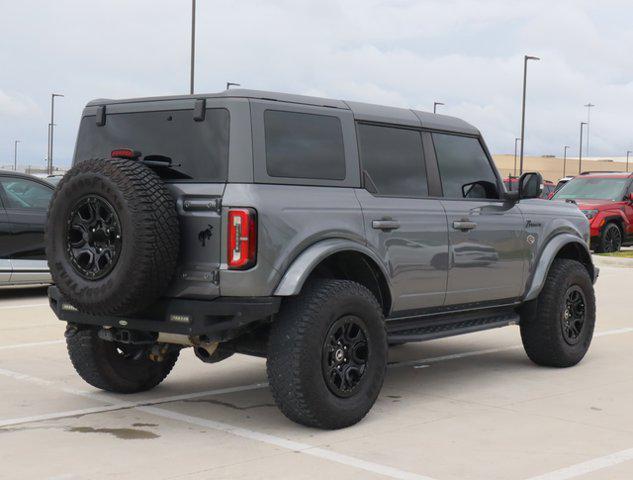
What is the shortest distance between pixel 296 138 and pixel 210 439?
1.89 m

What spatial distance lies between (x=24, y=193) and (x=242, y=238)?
778 cm

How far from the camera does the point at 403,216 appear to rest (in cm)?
691

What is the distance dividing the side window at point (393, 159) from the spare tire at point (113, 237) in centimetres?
155

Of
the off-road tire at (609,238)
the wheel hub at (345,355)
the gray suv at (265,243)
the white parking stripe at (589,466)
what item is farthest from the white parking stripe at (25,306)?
the off-road tire at (609,238)

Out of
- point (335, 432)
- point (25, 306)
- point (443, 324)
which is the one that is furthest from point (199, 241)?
point (25, 306)

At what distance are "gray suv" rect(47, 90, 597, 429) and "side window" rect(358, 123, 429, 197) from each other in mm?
12

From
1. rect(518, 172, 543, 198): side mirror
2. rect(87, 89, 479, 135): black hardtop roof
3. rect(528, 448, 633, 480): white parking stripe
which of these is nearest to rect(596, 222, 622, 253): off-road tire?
rect(518, 172, 543, 198): side mirror

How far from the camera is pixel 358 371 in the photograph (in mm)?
6316

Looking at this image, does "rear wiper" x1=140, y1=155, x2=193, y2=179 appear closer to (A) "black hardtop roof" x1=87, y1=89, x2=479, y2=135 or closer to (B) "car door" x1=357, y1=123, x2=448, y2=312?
(A) "black hardtop roof" x1=87, y1=89, x2=479, y2=135

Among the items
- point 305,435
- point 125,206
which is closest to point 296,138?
point 125,206

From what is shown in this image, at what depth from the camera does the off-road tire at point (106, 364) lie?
702 cm

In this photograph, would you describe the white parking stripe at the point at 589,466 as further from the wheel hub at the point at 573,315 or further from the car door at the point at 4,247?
the car door at the point at 4,247

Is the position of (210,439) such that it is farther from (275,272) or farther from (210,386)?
(210,386)

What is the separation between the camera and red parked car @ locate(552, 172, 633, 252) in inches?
898
